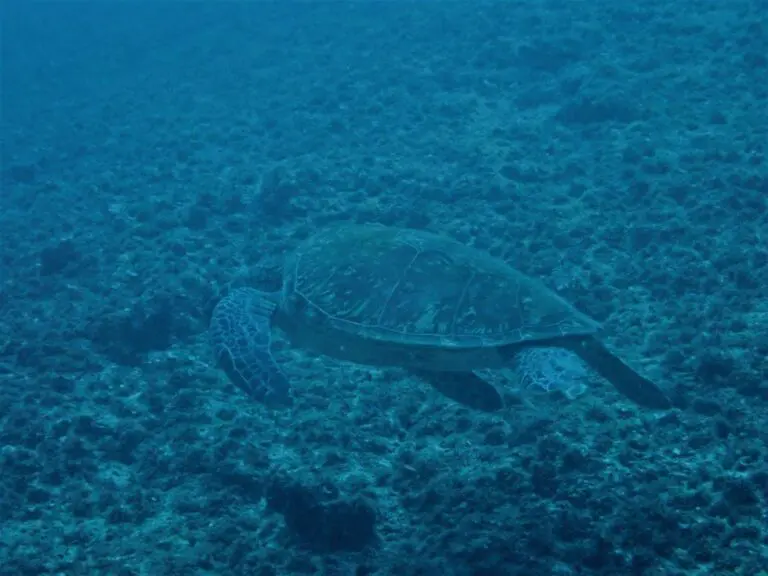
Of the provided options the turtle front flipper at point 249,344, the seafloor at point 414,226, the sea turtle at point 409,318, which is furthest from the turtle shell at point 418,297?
the seafloor at point 414,226

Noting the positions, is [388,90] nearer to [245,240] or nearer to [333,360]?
[245,240]

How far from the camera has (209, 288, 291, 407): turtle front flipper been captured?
3352 millimetres

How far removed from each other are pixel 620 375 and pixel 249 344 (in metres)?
2.02

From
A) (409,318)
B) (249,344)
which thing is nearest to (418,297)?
(409,318)

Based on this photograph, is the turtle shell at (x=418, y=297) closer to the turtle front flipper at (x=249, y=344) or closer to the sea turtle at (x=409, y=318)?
the sea turtle at (x=409, y=318)

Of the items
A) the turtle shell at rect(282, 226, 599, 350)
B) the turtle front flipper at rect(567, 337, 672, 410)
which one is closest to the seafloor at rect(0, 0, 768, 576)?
the turtle front flipper at rect(567, 337, 672, 410)

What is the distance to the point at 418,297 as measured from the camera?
350cm

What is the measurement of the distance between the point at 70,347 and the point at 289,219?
2037 mm

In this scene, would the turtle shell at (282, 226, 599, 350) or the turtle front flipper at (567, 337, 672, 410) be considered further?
the turtle shell at (282, 226, 599, 350)

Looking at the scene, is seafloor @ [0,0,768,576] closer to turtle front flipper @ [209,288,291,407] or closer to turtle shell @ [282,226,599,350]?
turtle front flipper @ [209,288,291,407]

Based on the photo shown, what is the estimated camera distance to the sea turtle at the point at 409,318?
331 centimetres

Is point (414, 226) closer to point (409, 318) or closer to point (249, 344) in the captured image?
point (409, 318)

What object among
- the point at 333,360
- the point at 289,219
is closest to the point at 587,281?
the point at 333,360

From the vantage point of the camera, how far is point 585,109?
5957 mm
